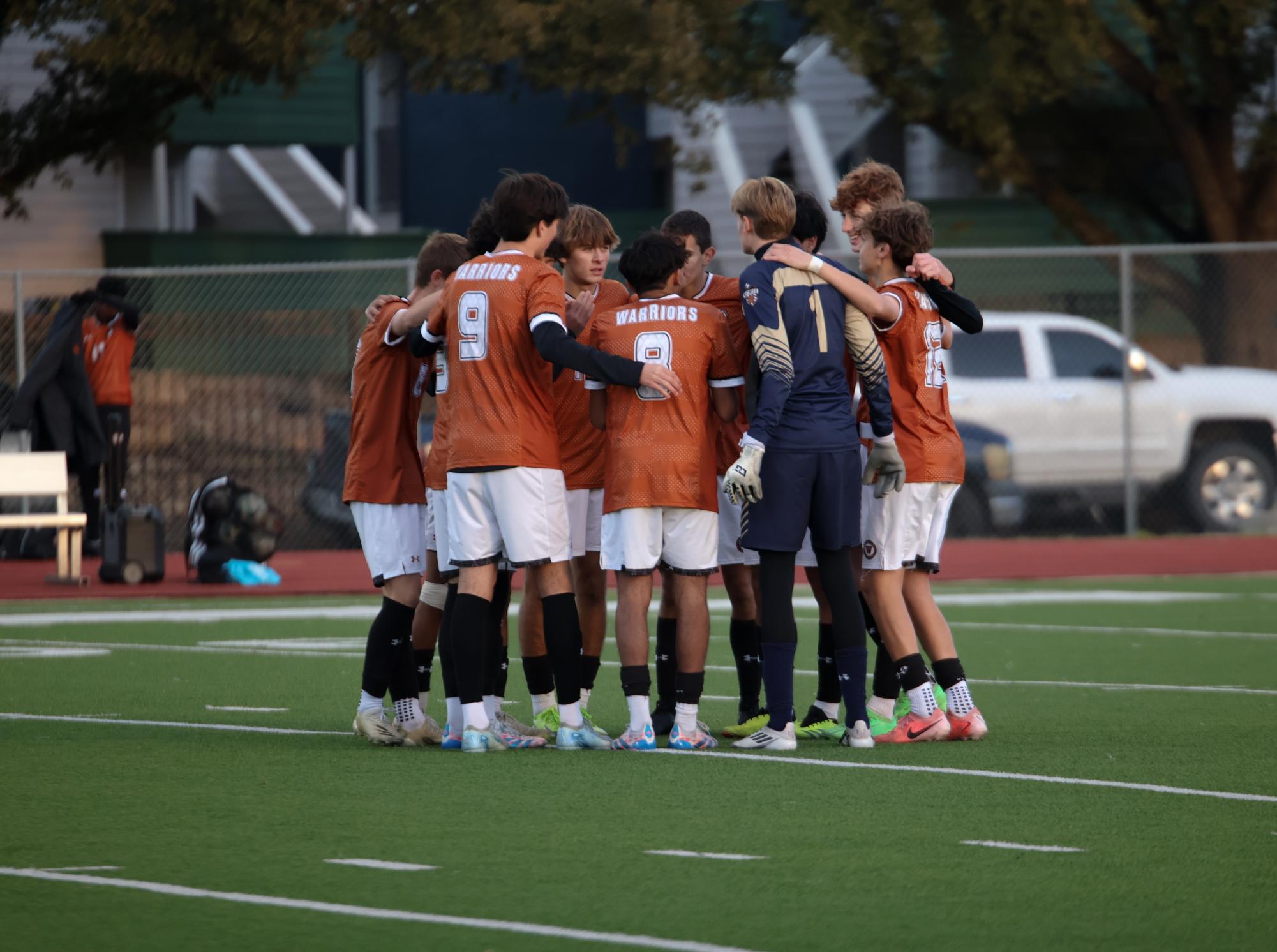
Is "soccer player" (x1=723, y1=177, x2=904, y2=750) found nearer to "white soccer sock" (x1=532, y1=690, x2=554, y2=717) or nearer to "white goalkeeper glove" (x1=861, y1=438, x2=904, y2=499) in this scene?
"white goalkeeper glove" (x1=861, y1=438, x2=904, y2=499)

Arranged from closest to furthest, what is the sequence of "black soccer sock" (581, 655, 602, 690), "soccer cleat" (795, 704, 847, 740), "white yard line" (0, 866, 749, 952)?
"white yard line" (0, 866, 749, 952) → "soccer cleat" (795, 704, 847, 740) → "black soccer sock" (581, 655, 602, 690)

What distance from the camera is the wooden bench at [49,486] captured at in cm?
1647

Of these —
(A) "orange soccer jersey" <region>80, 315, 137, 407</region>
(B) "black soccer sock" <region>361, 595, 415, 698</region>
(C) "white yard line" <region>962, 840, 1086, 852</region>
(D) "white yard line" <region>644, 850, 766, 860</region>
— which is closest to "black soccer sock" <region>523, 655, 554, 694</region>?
(B) "black soccer sock" <region>361, 595, 415, 698</region>

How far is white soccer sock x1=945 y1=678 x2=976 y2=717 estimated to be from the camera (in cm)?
808

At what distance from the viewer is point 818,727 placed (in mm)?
8266

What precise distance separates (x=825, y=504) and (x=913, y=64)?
14393 millimetres

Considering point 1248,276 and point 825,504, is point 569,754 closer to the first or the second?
point 825,504

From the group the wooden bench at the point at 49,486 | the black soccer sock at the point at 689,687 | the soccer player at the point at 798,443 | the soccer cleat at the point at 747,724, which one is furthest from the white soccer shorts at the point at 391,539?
the wooden bench at the point at 49,486

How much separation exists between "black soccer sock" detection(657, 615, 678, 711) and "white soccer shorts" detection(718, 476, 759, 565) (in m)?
0.35

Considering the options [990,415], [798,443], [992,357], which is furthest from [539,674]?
[992,357]

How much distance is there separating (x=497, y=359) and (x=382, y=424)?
2.18 feet

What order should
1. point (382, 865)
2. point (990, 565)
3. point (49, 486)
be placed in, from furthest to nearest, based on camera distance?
point (990, 565) → point (49, 486) → point (382, 865)

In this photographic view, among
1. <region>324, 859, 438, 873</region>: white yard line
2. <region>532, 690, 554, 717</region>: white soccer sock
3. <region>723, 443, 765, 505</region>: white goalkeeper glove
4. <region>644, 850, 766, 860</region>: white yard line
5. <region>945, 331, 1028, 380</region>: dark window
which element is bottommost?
<region>644, 850, 766, 860</region>: white yard line

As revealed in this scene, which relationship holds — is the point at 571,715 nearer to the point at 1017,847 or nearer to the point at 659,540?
the point at 659,540
